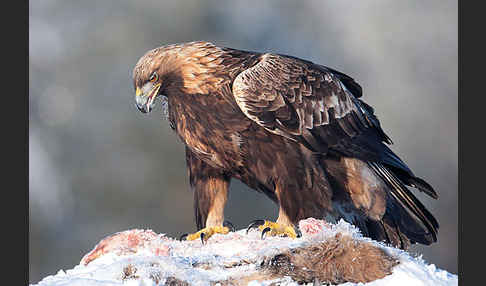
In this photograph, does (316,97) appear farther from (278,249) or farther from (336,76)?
(278,249)

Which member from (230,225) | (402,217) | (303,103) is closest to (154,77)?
(303,103)

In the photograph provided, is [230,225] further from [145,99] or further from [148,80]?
[148,80]

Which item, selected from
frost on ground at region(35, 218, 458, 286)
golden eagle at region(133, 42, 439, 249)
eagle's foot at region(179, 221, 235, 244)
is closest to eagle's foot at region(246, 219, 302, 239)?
golden eagle at region(133, 42, 439, 249)

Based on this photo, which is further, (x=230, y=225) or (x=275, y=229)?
Result: (x=230, y=225)

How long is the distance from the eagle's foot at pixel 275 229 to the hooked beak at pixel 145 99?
129cm

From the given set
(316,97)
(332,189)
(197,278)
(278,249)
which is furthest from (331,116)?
(197,278)

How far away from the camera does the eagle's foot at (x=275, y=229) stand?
17.9ft

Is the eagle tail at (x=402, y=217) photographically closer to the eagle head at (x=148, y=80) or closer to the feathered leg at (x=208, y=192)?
the feathered leg at (x=208, y=192)

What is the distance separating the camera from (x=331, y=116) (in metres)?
6.25

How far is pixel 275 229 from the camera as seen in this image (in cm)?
553

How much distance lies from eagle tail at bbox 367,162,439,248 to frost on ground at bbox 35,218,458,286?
179 centimetres

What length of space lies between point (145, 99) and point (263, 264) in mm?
2080

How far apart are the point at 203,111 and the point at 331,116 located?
1.25m

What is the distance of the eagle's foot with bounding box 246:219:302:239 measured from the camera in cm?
546
